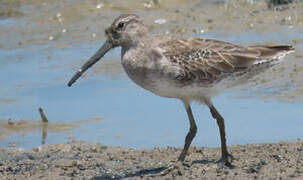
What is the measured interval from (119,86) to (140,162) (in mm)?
3717

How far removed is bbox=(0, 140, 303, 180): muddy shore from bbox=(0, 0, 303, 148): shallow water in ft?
1.93

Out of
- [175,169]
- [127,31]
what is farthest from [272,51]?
[175,169]

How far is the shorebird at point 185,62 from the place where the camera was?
8344 mm

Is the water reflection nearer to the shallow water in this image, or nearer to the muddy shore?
the shallow water

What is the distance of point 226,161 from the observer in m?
8.77

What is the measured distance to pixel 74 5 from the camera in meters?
16.7

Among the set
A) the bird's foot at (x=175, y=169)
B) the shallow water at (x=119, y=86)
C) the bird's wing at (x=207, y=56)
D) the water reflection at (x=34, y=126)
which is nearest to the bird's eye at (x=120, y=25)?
the bird's wing at (x=207, y=56)

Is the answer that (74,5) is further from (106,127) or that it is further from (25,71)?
(106,127)

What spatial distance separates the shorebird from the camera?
27.4 ft

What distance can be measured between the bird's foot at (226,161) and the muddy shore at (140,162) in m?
0.06

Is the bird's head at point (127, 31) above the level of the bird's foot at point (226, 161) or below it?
above

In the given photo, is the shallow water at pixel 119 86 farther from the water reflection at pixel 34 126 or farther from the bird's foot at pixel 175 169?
the bird's foot at pixel 175 169

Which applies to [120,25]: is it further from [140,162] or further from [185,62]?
[140,162]

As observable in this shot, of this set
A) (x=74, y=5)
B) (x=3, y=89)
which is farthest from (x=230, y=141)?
(x=74, y=5)
